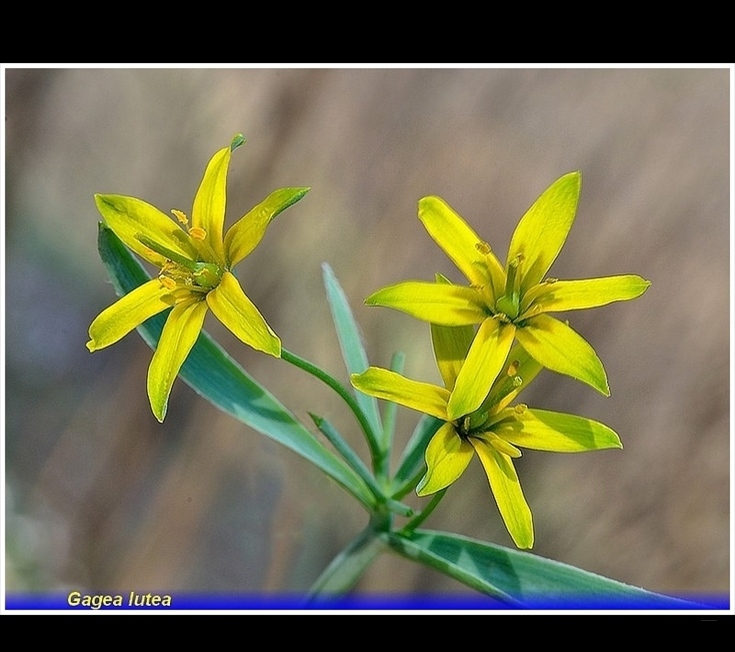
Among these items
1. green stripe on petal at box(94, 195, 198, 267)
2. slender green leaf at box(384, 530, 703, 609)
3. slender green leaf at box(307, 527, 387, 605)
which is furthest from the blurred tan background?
green stripe on petal at box(94, 195, 198, 267)

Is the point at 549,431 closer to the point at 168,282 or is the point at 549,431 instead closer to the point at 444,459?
the point at 444,459

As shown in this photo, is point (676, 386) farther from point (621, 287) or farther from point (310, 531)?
point (310, 531)

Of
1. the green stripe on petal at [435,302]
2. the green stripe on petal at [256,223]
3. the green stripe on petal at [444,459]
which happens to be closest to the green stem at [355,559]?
the green stripe on petal at [444,459]

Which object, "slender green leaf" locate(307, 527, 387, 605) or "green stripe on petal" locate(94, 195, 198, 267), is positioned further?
"slender green leaf" locate(307, 527, 387, 605)

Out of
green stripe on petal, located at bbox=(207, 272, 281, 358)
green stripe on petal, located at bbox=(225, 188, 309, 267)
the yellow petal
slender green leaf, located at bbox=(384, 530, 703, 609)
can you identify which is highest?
green stripe on petal, located at bbox=(225, 188, 309, 267)

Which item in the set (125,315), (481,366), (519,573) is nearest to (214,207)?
(125,315)

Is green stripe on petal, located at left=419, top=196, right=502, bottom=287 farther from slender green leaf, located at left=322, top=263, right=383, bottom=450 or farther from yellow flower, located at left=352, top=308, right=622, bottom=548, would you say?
slender green leaf, located at left=322, top=263, right=383, bottom=450

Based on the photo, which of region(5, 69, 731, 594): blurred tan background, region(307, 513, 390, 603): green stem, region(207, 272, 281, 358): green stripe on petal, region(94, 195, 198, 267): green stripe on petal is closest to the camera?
region(207, 272, 281, 358): green stripe on petal

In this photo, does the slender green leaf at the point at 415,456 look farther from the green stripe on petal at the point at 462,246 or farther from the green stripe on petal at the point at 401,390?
the green stripe on petal at the point at 462,246
